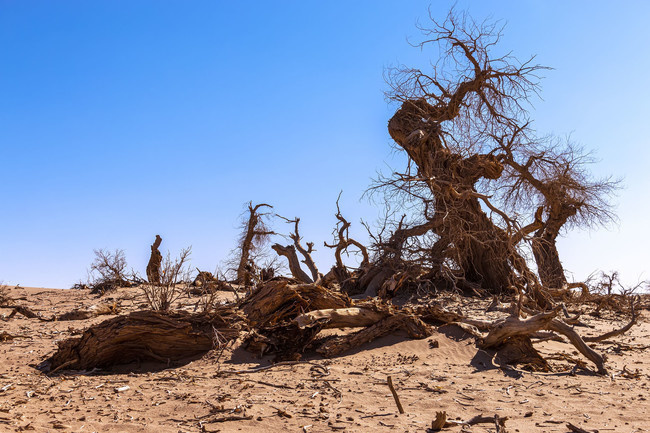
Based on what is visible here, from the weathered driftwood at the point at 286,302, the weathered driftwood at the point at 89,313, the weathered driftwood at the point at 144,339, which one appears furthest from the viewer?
the weathered driftwood at the point at 89,313

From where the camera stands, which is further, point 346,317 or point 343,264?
point 343,264

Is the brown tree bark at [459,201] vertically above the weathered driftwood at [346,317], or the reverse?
the brown tree bark at [459,201]

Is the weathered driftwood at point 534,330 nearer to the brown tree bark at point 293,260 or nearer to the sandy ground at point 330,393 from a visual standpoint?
the sandy ground at point 330,393

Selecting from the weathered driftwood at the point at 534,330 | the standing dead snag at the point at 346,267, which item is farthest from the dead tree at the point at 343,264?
the weathered driftwood at the point at 534,330

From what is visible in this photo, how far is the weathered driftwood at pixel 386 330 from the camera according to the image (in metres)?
7.00

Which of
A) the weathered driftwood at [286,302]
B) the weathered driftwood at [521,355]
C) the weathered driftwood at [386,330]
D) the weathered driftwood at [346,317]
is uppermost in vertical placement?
the weathered driftwood at [286,302]

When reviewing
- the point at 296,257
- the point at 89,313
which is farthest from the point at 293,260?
the point at 89,313

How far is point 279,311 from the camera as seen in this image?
303 inches

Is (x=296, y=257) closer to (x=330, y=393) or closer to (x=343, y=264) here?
(x=343, y=264)

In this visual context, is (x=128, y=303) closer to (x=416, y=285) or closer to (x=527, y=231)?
(x=416, y=285)

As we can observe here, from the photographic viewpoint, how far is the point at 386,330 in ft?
24.3

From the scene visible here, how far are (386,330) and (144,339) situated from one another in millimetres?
3298

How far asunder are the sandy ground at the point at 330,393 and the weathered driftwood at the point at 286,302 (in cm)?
94

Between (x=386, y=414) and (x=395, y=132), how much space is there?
386 inches
